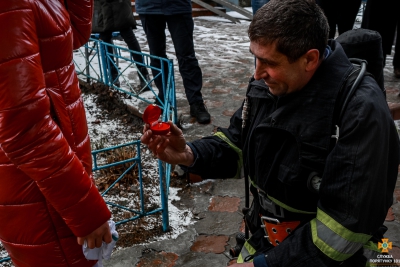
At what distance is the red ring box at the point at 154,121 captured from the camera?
1.73 m

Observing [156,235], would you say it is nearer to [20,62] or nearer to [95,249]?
[95,249]

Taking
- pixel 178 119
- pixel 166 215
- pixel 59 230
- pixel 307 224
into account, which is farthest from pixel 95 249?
pixel 178 119

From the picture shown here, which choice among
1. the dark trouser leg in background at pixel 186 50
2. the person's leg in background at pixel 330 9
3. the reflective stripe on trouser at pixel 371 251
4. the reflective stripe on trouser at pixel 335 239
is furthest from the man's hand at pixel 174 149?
the person's leg in background at pixel 330 9

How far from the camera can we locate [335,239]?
4.68 feet

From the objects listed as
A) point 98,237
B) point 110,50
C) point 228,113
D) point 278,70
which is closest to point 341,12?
point 228,113

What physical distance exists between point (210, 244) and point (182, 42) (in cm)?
232

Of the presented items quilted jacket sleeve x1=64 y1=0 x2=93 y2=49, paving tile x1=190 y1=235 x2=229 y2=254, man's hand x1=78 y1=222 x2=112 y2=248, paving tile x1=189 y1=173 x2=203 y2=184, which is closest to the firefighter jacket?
man's hand x1=78 y1=222 x2=112 y2=248

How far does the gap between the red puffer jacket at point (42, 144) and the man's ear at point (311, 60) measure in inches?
36.0

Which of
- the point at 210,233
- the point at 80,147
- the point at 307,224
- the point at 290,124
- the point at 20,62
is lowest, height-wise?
→ the point at 210,233

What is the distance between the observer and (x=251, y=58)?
765 centimetres

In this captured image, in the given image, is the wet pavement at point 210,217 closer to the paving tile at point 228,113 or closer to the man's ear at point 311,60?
the paving tile at point 228,113

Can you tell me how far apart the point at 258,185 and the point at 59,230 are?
840 mm

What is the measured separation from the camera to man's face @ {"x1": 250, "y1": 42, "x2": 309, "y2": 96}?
150 centimetres

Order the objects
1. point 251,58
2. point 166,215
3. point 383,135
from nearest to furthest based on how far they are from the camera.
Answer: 1. point 383,135
2. point 166,215
3. point 251,58
